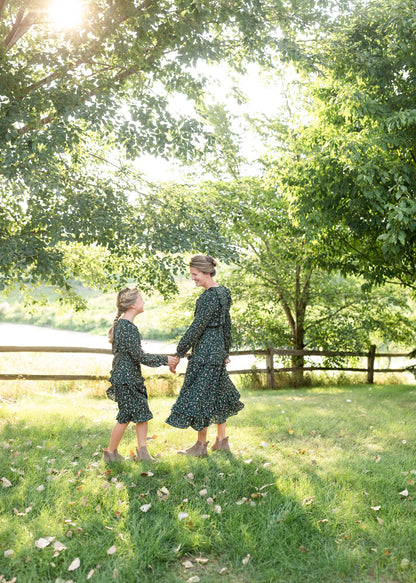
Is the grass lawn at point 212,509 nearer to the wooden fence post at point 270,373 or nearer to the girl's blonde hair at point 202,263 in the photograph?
the girl's blonde hair at point 202,263

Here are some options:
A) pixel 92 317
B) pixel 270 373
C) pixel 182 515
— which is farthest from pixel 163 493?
pixel 92 317

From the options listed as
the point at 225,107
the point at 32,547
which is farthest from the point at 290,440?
the point at 225,107

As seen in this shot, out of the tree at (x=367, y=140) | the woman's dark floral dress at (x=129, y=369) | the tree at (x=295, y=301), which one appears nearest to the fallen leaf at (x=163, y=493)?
the woman's dark floral dress at (x=129, y=369)

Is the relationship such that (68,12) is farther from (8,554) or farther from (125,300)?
(8,554)

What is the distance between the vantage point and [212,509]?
149 inches

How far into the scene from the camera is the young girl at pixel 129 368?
4.77m

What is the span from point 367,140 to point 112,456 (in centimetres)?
587

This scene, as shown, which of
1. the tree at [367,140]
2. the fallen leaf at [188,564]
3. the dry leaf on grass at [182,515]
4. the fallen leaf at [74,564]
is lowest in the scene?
the fallen leaf at [188,564]

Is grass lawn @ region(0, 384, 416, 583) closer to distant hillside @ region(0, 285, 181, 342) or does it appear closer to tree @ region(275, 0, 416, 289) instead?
tree @ region(275, 0, 416, 289)

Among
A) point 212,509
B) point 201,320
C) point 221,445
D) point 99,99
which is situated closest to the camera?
point 212,509

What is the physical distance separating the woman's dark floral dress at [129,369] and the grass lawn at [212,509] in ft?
1.64

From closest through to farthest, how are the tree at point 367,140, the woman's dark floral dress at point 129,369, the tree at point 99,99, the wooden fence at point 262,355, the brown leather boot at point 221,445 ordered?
the woman's dark floral dress at point 129,369 → the brown leather boot at point 221,445 → the tree at point 99,99 → the tree at point 367,140 → the wooden fence at point 262,355

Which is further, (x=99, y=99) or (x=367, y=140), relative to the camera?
(x=367, y=140)

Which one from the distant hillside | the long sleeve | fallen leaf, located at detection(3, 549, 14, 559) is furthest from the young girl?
the distant hillside
